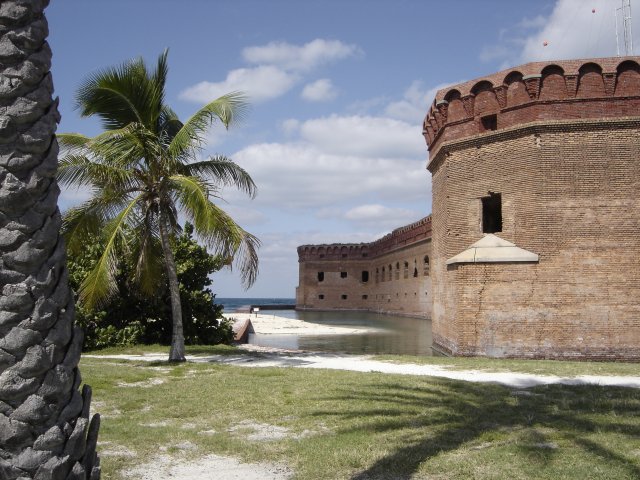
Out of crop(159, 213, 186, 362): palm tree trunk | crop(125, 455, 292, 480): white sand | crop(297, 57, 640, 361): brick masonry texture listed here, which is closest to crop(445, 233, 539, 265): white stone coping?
crop(297, 57, 640, 361): brick masonry texture

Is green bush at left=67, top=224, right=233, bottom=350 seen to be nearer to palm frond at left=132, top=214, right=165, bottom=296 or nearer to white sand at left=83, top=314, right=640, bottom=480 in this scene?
palm frond at left=132, top=214, right=165, bottom=296

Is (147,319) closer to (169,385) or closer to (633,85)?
(169,385)

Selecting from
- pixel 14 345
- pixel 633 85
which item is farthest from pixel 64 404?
pixel 633 85

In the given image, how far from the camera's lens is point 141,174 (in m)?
10.9

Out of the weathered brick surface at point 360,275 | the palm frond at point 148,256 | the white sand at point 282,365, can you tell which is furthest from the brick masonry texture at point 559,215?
the weathered brick surface at point 360,275

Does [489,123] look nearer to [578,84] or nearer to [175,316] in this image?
[578,84]

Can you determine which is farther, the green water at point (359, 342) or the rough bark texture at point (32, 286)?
the green water at point (359, 342)

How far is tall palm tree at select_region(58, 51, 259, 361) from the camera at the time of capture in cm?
1016

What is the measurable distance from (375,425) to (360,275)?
165 feet

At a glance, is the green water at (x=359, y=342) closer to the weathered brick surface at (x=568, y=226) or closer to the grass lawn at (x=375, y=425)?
the weathered brick surface at (x=568, y=226)

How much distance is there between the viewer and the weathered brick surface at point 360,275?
4250 cm

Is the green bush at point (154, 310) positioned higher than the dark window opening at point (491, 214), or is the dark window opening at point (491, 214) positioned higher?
the dark window opening at point (491, 214)

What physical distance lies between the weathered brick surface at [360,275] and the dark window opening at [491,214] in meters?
24.1

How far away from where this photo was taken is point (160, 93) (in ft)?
35.9
